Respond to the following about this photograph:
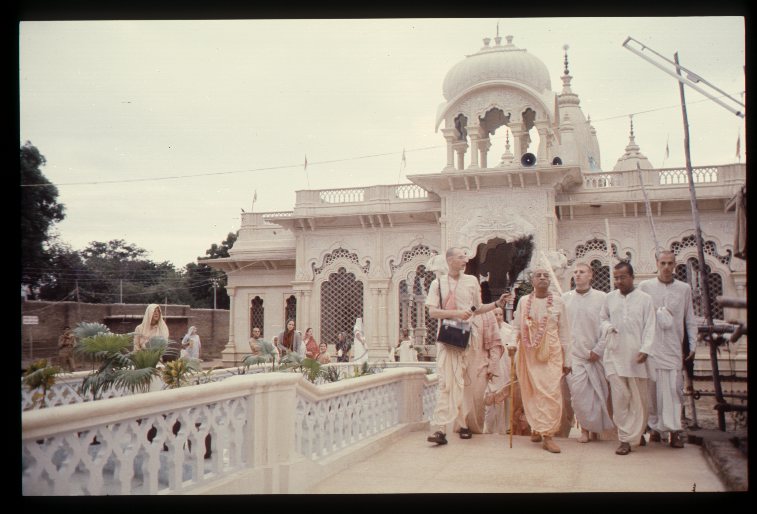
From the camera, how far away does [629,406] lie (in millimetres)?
5426

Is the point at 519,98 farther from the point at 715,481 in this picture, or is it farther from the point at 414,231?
the point at 715,481

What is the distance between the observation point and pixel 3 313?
499 centimetres

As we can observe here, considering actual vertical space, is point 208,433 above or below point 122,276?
below

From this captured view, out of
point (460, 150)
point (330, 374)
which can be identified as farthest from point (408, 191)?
point (330, 374)

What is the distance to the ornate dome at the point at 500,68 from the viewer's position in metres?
14.6

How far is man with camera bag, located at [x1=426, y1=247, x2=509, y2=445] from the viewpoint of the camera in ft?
18.7

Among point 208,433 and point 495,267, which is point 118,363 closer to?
point 208,433

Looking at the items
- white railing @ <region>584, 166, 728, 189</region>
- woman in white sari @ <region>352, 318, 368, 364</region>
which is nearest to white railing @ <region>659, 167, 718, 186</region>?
white railing @ <region>584, 166, 728, 189</region>

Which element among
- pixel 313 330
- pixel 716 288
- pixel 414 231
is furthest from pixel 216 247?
pixel 716 288

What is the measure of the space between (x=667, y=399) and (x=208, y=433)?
3.26 metres

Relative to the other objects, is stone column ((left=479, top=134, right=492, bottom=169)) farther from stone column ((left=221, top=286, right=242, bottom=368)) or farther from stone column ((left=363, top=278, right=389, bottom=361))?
stone column ((left=221, top=286, right=242, bottom=368))

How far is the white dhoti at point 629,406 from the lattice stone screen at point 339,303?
10.7 meters

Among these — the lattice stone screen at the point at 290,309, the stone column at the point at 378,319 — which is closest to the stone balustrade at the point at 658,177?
the stone column at the point at 378,319

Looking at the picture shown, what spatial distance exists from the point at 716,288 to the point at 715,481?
10.1 m
